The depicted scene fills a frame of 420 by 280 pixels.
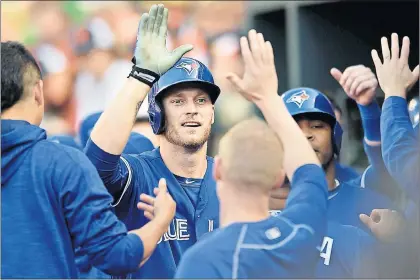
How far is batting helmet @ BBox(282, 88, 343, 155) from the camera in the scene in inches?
190

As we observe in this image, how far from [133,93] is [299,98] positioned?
163 centimetres

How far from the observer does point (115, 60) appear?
38.6 feet

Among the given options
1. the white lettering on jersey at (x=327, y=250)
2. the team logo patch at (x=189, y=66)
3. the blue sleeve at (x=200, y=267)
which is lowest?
the white lettering on jersey at (x=327, y=250)

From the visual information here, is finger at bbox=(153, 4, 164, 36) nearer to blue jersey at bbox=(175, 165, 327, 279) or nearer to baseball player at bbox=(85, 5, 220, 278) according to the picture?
baseball player at bbox=(85, 5, 220, 278)

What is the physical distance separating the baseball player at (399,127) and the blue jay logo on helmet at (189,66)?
2.89 ft

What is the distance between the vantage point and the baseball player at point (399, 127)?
3750 millimetres

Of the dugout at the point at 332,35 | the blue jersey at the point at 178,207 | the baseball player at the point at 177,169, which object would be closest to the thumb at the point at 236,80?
the baseball player at the point at 177,169

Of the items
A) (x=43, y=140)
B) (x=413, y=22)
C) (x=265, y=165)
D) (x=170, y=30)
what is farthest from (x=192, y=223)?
(x=170, y=30)

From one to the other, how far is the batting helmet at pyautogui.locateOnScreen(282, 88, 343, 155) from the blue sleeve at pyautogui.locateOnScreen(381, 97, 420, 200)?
0.97 meters

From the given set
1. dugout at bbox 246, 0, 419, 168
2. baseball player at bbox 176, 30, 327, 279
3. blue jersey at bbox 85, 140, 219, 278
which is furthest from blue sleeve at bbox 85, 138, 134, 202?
dugout at bbox 246, 0, 419, 168

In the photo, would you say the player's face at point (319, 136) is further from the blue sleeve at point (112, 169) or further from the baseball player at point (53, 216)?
the baseball player at point (53, 216)

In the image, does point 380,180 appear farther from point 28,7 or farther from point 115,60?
point 28,7

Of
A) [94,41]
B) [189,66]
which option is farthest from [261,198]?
[94,41]

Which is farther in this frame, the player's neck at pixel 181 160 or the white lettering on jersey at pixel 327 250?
the player's neck at pixel 181 160
